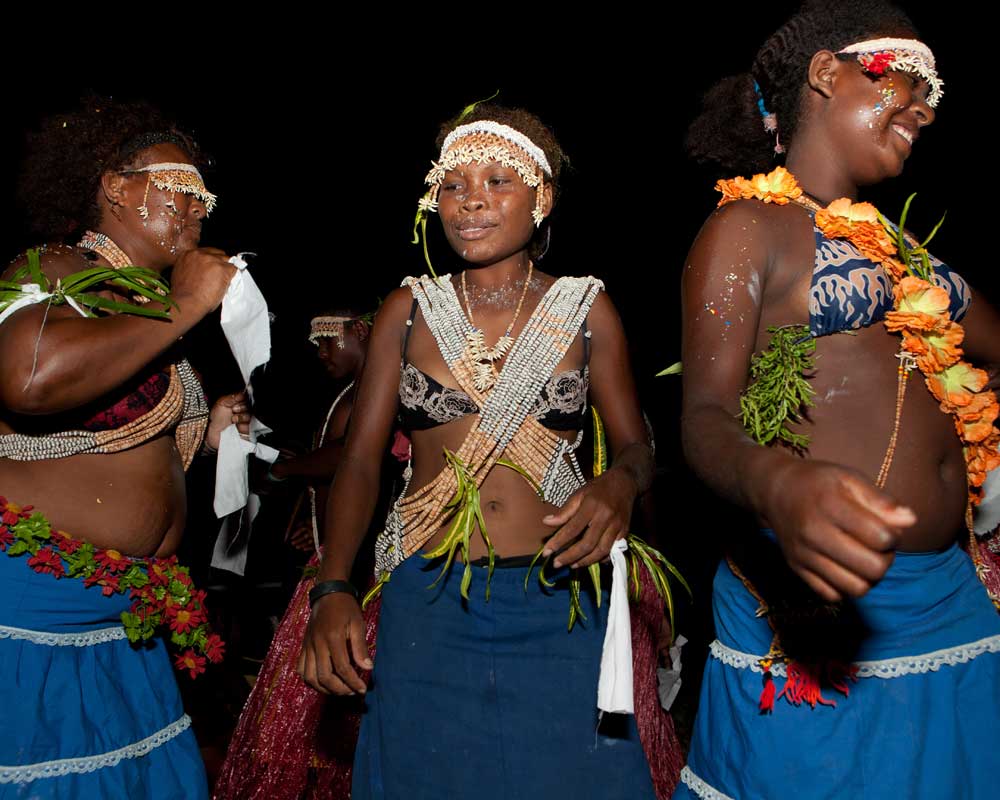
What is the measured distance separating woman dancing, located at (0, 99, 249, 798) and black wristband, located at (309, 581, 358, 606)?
0.58 meters

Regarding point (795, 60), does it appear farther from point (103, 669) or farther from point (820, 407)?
point (103, 669)


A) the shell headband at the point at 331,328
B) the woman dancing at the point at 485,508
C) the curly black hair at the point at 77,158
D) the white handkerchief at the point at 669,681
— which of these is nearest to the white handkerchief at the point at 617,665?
the woman dancing at the point at 485,508

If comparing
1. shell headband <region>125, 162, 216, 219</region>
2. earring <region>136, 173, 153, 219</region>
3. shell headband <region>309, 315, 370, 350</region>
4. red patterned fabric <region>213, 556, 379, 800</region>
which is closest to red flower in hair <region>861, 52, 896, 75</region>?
shell headband <region>125, 162, 216, 219</region>

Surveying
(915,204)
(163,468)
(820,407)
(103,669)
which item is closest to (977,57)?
(915,204)

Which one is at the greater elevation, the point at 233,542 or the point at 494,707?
the point at 494,707

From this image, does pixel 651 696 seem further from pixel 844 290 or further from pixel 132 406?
pixel 132 406

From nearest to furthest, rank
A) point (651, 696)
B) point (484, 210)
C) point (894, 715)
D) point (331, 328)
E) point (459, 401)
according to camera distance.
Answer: point (894, 715), point (459, 401), point (484, 210), point (651, 696), point (331, 328)

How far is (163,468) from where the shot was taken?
261 centimetres

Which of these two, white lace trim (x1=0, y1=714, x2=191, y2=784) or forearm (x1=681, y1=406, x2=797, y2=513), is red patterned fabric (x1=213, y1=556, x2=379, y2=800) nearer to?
white lace trim (x1=0, y1=714, x2=191, y2=784)

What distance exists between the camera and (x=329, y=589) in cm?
226

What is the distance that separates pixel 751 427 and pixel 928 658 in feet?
1.97

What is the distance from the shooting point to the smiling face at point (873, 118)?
2076 millimetres

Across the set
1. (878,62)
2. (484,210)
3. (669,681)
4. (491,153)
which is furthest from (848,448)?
(669,681)

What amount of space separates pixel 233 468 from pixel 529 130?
1565 millimetres
